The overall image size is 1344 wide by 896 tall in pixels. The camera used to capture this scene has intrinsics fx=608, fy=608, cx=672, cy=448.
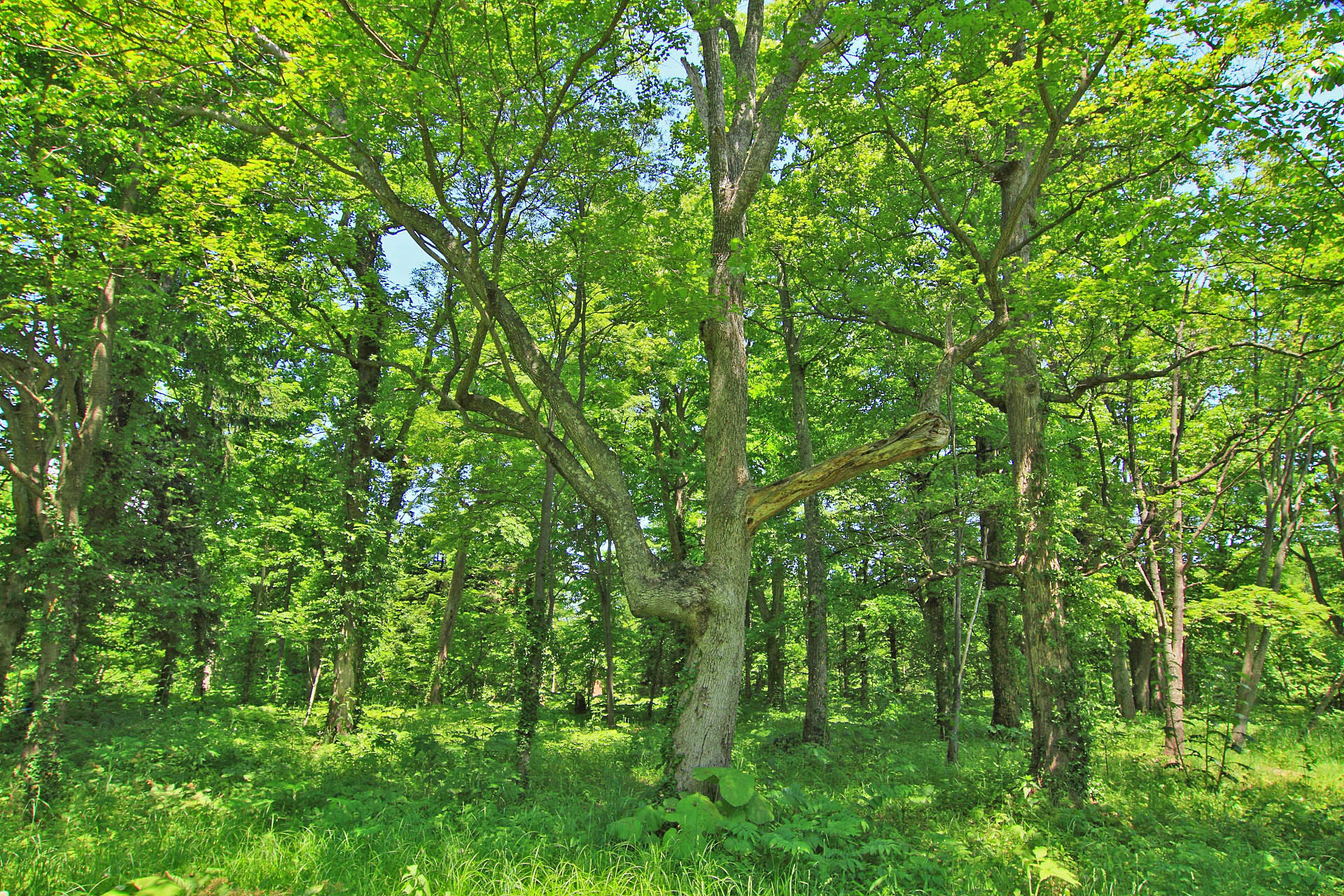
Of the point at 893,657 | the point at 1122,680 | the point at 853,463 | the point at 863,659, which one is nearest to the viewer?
the point at 853,463

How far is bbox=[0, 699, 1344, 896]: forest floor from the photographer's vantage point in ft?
11.4

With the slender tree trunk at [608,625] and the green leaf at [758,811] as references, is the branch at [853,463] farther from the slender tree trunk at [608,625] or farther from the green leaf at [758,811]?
the slender tree trunk at [608,625]

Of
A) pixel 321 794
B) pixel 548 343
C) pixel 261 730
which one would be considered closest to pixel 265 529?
pixel 261 730

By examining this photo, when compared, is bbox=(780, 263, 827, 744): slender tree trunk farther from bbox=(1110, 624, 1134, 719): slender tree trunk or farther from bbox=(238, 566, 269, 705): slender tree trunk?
bbox=(238, 566, 269, 705): slender tree trunk

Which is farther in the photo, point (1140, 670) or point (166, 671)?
point (1140, 670)

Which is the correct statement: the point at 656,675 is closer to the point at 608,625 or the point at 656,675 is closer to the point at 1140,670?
the point at 608,625

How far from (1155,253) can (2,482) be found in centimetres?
1592

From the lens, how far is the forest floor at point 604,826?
11.4 ft

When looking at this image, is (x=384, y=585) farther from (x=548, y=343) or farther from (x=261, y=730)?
(x=548, y=343)

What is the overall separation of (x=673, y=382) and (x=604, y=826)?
9859mm

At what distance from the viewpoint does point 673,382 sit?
1352cm

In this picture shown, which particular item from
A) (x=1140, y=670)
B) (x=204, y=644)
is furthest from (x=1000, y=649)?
(x=204, y=644)

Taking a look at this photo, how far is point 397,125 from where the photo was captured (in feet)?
19.3

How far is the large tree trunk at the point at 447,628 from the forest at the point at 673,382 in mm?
2167
